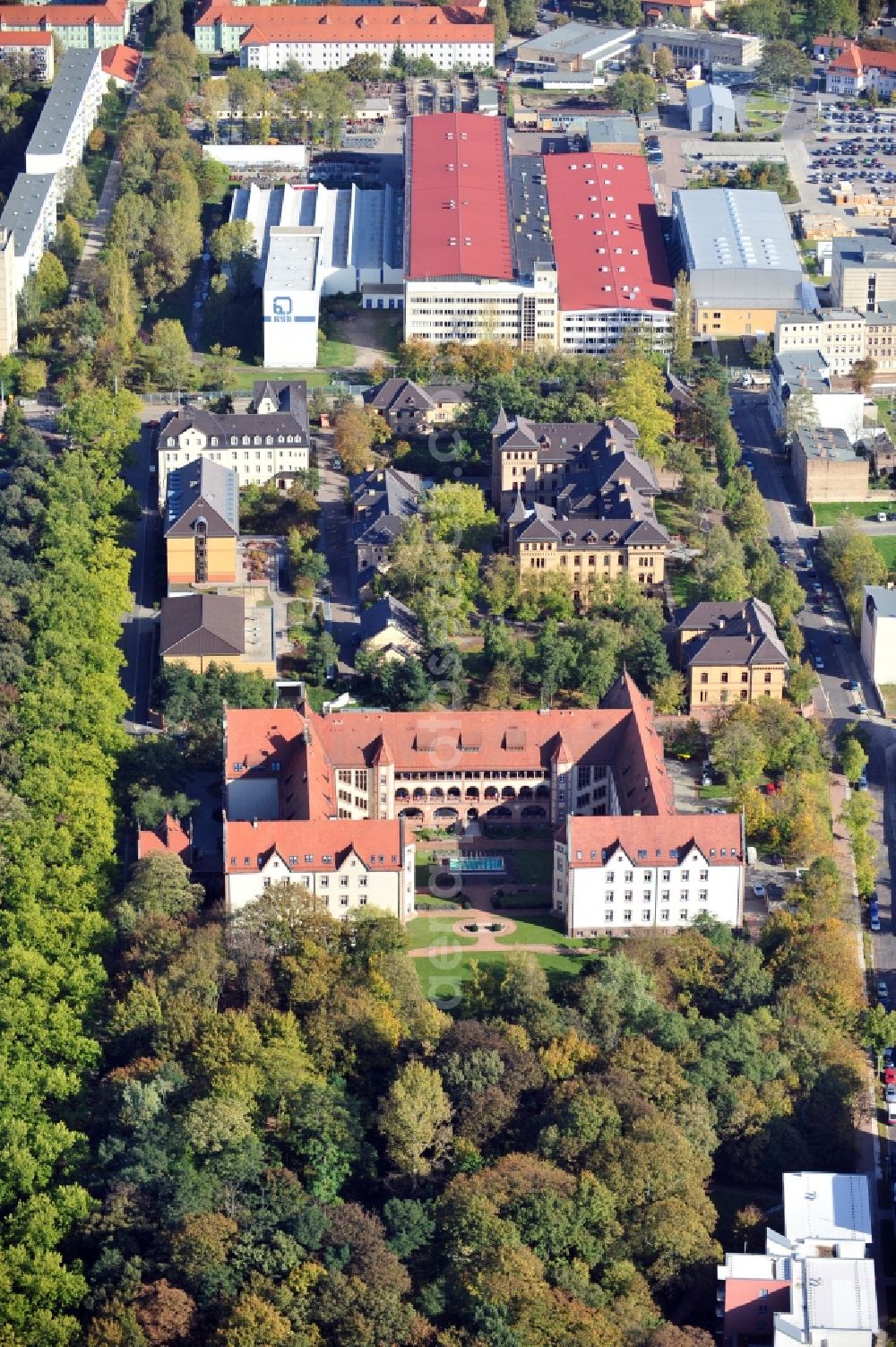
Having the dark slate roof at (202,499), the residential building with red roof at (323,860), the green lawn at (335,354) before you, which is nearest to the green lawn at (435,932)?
the residential building with red roof at (323,860)

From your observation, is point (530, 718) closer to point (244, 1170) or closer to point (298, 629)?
point (298, 629)

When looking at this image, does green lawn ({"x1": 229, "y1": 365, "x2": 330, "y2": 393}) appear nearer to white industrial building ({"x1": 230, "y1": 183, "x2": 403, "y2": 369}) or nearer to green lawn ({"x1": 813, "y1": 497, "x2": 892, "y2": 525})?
white industrial building ({"x1": 230, "y1": 183, "x2": 403, "y2": 369})

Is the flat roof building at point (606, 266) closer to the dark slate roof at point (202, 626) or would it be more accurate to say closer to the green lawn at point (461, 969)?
Answer: the dark slate roof at point (202, 626)

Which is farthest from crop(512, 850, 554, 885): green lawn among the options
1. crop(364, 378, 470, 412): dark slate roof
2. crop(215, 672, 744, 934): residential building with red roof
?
crop(364, 378, 470, 412): dark slate roof

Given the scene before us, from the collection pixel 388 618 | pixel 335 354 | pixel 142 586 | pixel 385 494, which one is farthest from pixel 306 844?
pixel 335 354

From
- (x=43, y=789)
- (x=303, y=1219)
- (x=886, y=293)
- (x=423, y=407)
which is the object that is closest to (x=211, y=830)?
(x=43, y=789)
